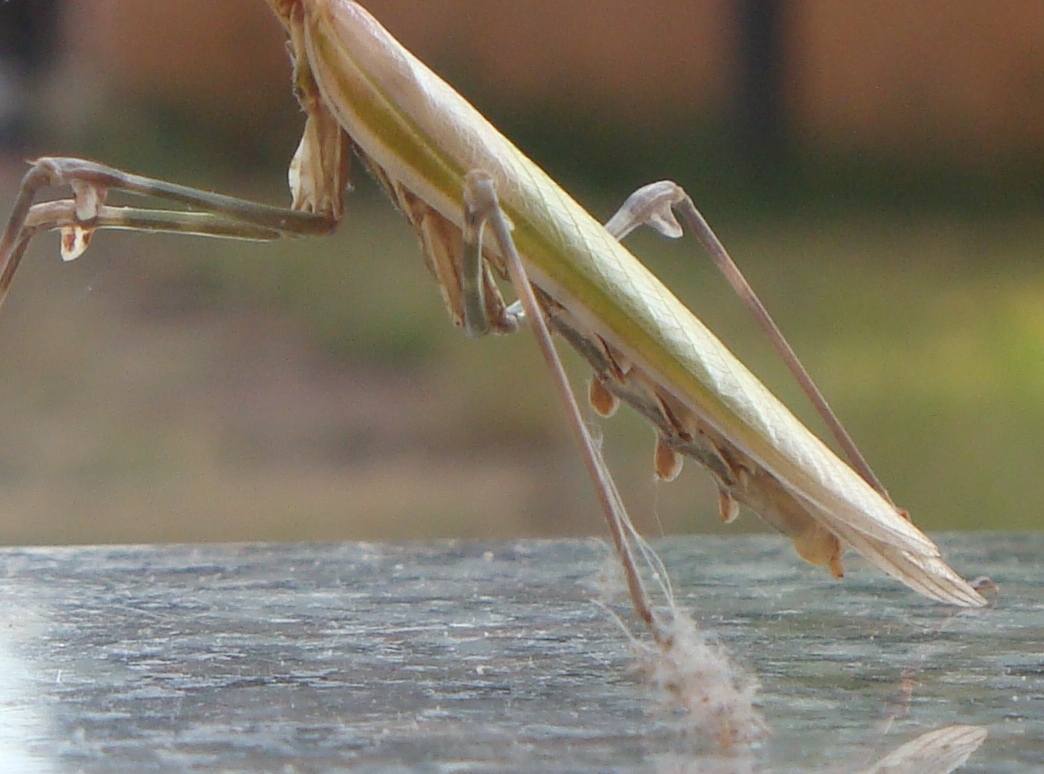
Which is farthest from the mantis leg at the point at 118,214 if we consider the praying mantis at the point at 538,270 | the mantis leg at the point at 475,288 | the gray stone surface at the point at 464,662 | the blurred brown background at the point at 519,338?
the blurred brown background at the point at 519,338

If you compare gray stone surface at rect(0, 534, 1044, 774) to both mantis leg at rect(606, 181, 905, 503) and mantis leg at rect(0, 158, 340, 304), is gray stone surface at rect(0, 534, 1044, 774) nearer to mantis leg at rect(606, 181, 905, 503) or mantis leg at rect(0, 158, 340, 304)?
mantis leg at rect(606, 181, 905, 503)

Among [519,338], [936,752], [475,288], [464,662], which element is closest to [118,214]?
[475,288]

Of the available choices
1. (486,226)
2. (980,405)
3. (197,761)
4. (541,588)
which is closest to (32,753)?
(197,761)

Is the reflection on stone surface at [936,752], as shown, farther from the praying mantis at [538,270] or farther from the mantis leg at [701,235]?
the mantis leg at [701,235]

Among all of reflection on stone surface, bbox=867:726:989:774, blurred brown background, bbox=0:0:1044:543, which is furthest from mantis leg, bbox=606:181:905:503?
blurred brown background, bbox=0:0:1044:543

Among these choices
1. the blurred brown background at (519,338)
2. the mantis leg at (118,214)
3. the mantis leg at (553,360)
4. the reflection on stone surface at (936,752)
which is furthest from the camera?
the blurred brown background at (519,338)

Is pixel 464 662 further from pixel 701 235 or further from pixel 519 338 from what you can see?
pixel 519 338

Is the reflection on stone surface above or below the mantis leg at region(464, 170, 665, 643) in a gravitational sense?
below
